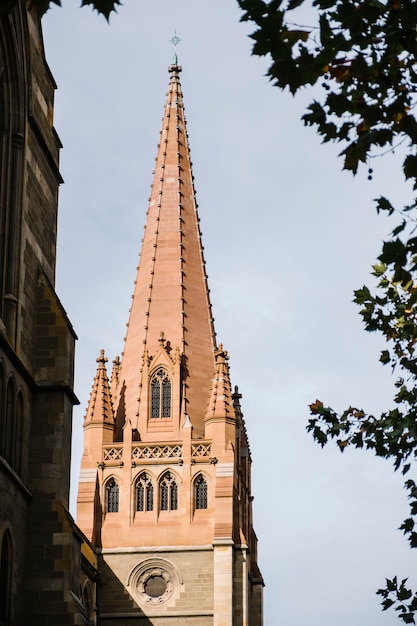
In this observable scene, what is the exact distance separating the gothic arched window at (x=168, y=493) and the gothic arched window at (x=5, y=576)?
32947mm

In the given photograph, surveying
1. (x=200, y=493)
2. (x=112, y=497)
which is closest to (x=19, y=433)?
(x=200, y=493)

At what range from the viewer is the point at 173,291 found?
59469mm

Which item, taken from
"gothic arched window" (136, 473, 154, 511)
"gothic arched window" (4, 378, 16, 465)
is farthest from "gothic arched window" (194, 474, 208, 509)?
"gothic arched window" (4, 378, 16, 465)

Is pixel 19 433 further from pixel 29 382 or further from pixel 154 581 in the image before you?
pixel 154 581

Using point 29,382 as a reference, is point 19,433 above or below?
below

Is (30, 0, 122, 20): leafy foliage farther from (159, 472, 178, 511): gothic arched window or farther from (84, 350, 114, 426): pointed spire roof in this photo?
(84, 350, 114, 426): pointed spire roof

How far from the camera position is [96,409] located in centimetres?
5562

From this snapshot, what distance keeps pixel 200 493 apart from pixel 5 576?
32964mm

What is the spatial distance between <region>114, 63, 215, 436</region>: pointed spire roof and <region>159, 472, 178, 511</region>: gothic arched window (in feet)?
8.64

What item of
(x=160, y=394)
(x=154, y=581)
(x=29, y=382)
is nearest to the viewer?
(x=29, y=382)

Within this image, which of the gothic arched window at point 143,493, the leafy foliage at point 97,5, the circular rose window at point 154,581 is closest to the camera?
the leafy foliage at point 97,5

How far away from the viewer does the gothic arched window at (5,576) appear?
21.0m

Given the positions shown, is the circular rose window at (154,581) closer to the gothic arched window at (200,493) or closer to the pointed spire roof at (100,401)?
the gothic arched window at (200,493)

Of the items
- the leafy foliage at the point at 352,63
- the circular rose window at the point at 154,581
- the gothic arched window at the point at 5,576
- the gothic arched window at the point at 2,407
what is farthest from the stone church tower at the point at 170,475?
the leafy foliage at the point at 352,63
